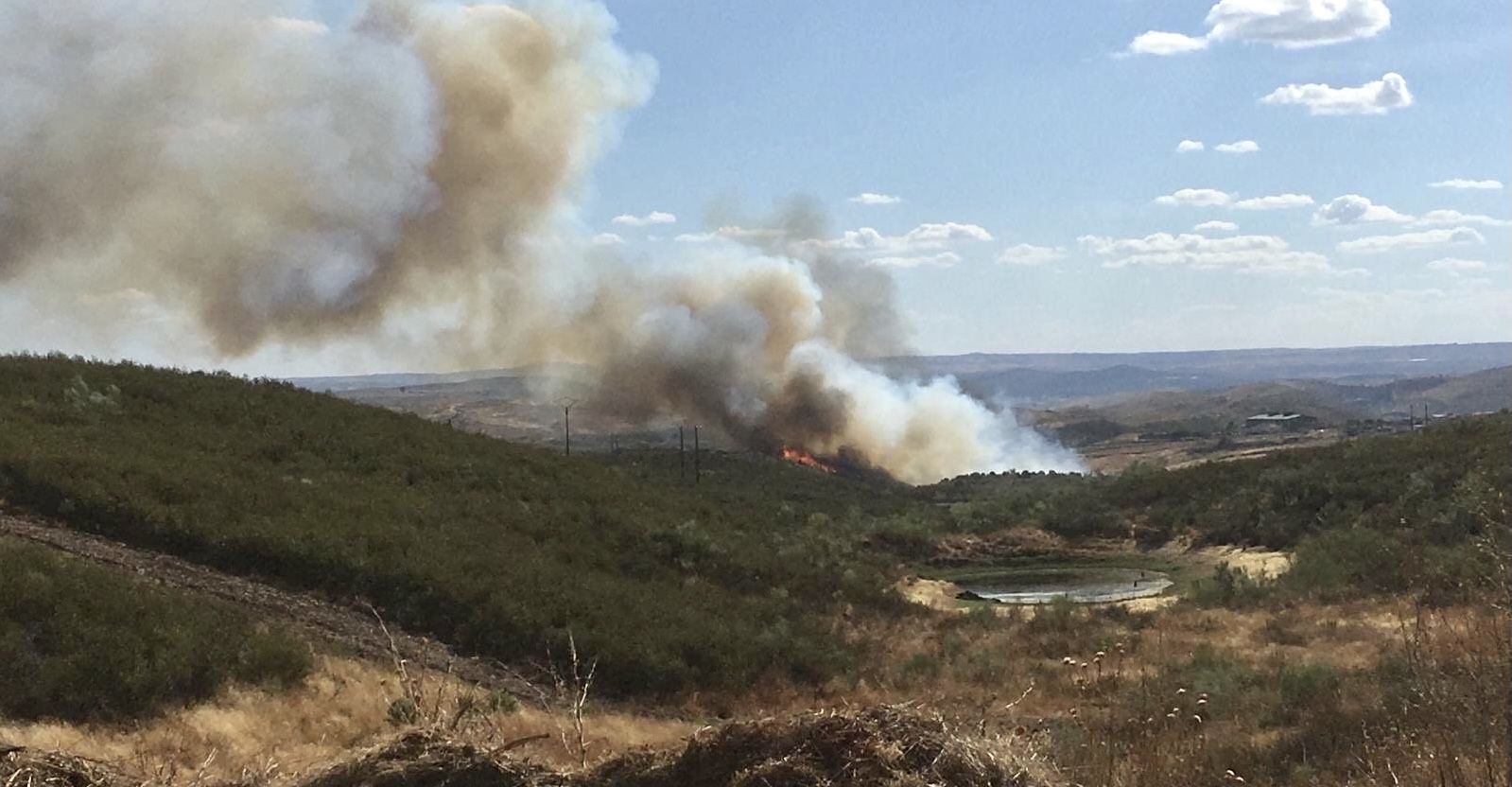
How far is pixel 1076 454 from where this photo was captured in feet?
388

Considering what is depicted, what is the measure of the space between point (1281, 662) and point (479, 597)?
13.1 metres

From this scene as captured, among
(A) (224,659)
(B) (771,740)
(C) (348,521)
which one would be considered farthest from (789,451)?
(B) (771,740)

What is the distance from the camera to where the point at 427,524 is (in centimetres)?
2119

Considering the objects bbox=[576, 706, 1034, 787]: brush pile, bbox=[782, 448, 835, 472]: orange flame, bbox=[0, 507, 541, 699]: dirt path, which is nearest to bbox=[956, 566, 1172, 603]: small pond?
bbox=[0, 507, 541, 699]: dirt path

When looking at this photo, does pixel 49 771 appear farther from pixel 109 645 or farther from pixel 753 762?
pixel 109 645

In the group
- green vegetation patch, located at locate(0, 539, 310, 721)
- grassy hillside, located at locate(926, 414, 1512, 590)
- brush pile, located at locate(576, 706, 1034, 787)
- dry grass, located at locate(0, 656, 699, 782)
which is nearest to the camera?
brush pile, located at locate(576, 706, 1034, 787)

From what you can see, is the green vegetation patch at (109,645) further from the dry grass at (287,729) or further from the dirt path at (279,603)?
the dirt path at (279,603)

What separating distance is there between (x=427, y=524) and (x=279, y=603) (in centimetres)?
551

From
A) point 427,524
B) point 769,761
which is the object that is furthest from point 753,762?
point 427,524

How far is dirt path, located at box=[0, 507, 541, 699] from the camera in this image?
14867mm

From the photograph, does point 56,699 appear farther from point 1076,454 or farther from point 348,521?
point 1076,454

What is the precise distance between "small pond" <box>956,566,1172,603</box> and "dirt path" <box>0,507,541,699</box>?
17.8 meters

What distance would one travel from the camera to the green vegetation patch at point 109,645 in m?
10.5

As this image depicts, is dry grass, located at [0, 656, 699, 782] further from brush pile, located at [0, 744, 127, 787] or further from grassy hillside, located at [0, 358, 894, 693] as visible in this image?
grassy hillside, located at [0, 358, 894, 693]
